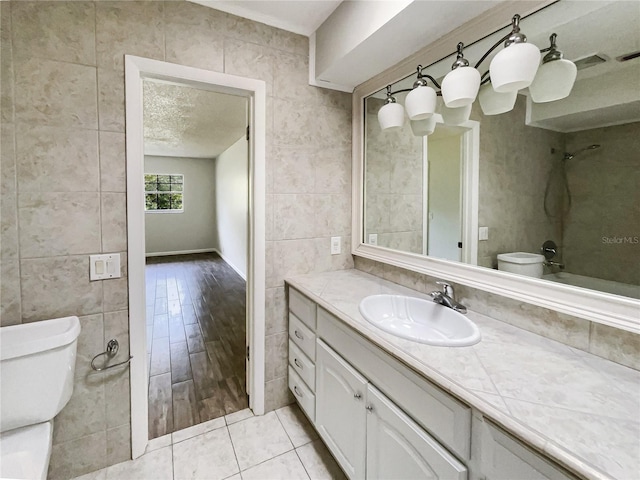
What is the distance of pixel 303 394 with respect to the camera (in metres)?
1.69

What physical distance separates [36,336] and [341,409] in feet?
4.40

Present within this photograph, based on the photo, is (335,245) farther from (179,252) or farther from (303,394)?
(179,252)

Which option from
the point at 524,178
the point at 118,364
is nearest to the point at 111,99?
the point at 118,364

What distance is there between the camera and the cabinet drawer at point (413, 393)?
0.78 meters

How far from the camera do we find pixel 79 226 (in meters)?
1.36

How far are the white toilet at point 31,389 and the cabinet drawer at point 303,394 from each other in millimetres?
1070

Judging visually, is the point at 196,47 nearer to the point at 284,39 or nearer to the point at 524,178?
the point at 284,39

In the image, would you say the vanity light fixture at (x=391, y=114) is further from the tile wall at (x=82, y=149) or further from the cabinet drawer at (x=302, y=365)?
the cabinet drawer at (x=302, y=365)

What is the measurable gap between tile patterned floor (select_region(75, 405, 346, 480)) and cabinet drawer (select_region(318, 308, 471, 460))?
722 mm

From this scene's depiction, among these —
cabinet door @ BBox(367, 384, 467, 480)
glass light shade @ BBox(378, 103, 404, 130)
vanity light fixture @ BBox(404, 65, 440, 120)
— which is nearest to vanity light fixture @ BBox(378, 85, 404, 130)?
glass light shade @ BBox(378, 103, 404, 130)

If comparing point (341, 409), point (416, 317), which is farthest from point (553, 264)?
point (341, 409)

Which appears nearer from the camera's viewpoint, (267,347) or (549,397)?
(549,397)

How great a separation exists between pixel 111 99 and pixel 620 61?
1945mm

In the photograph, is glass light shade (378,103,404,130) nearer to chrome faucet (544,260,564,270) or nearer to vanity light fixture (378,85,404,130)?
vanity light fixture (378,85,404,130)
